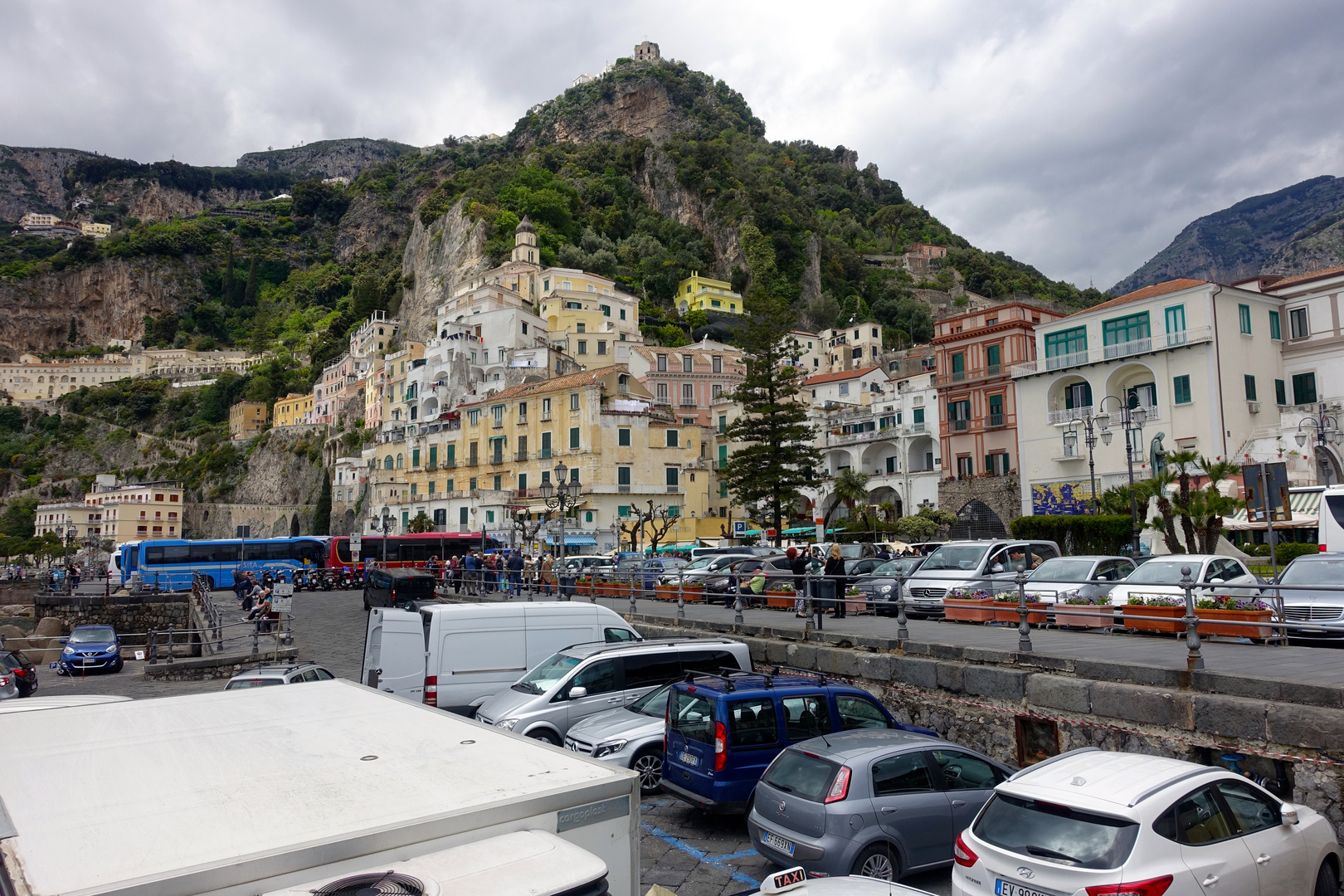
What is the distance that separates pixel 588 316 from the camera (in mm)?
76125

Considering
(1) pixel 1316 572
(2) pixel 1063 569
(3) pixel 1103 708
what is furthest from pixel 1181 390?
(3) pixel 1103 708

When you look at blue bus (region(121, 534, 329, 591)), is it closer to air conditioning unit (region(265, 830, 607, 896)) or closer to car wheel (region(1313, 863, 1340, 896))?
air conditioning unit (region(265, 830, 607, 896))

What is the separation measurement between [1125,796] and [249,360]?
146245 millimetres

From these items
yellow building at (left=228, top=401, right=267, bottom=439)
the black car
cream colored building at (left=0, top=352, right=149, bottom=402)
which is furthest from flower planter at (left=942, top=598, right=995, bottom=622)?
cream colored building at (left=0, top=352, right=149, bottom=402)

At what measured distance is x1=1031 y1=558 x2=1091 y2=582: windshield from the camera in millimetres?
14750

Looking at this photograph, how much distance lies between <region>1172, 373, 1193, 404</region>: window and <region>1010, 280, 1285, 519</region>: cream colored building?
0.04 metres

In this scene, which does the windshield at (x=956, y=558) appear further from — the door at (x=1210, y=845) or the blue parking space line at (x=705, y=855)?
the door at (x=1210, y=845)

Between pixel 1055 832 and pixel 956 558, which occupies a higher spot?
pixel 956 558

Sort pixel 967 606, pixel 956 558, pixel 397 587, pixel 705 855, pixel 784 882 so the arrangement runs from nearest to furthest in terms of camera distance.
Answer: pixel 784 882 < pixel 705 855 < pixel 967 606 < pixel 956 558 < pixel 397 587

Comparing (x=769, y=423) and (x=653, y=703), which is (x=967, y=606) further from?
(x=769, y=423)

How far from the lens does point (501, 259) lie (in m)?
84.3

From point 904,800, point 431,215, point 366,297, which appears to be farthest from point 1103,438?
point 366,297

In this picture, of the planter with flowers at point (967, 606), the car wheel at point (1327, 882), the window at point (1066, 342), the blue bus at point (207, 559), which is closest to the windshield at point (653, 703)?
the planter with flowers at point (967, 606)

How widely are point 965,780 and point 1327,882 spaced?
100 inches
